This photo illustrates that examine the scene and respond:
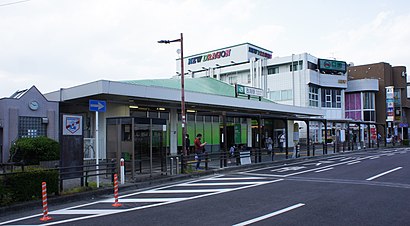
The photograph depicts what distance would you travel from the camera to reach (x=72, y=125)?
12.1 metres

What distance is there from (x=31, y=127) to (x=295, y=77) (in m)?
40.8

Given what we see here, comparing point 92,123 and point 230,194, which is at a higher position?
point 92,123

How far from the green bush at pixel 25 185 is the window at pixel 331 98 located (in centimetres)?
4999

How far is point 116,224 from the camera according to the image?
757cm

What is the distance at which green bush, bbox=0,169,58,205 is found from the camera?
9313 millimetres

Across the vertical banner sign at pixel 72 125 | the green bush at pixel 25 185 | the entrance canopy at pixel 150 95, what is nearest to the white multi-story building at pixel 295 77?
the entrance canopy at pixel 150 95

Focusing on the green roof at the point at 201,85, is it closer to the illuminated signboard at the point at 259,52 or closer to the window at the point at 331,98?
the window at the point at 331,98

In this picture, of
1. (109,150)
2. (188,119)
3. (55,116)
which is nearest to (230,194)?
(109,150)

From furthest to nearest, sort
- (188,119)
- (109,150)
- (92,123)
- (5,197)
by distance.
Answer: (188,119)
(92,123)
(109,150)
(5,197)

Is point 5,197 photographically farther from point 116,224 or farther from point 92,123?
point 92,123

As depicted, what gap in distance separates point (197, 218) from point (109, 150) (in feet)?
26.3

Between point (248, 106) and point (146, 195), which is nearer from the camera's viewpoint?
point (146, 195)

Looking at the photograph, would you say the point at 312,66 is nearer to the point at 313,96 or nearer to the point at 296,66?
the point at 296,66

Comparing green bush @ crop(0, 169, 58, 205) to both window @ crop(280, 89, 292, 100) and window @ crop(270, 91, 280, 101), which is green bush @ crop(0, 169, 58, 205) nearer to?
window @ crop(280, 89, 292, 100)
